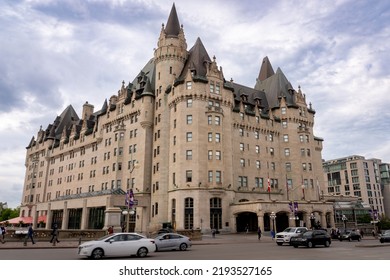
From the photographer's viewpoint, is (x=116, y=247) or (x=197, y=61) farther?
(x=197, y=61)

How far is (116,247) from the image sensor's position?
1905 centimetres

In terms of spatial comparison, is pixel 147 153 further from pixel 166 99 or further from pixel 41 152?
pixel 41 152

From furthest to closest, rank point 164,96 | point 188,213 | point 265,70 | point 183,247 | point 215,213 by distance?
point 265,70 < point 164,96 < point 215,213 < point 188,213 < point 183,247

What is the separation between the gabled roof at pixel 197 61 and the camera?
6050cm

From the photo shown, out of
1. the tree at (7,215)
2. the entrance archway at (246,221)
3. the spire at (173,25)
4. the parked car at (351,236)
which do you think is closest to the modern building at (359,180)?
the entrance archway at (246,221)

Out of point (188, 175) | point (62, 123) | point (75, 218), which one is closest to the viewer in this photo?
point (188, 175)

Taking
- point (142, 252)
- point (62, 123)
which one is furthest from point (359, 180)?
point (142, 252)

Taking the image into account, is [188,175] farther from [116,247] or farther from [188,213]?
[116,247]

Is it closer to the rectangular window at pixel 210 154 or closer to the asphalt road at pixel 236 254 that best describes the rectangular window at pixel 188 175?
the rectangular window at pixel 210 154

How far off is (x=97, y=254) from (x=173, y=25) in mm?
56849

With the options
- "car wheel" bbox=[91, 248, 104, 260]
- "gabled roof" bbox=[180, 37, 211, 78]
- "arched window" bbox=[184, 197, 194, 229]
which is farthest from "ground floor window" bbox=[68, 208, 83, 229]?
"car wheel" bbox=[91, 248, 104, 260]
